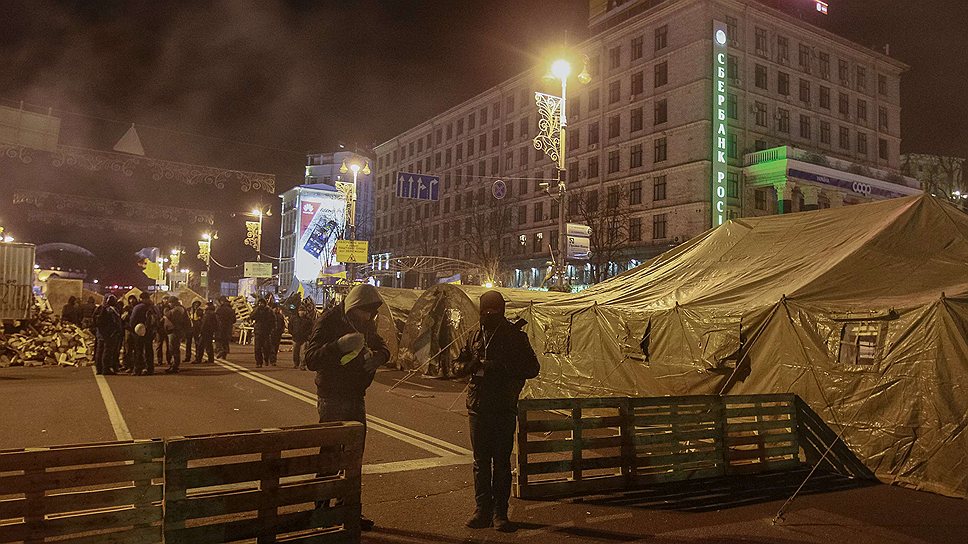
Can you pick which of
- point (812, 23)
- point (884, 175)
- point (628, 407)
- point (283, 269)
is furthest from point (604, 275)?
point (283, 269)

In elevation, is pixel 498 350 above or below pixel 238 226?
below

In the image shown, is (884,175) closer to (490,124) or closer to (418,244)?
(490,124)

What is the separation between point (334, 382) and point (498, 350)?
4.45 feet

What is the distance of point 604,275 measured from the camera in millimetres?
43844

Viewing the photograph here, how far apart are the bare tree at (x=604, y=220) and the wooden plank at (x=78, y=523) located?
1490 inches

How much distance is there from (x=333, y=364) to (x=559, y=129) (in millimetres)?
14065

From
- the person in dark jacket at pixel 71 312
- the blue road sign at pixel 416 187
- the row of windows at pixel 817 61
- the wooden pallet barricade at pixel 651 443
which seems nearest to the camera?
the wooden pallet barricade at pixel 651 443

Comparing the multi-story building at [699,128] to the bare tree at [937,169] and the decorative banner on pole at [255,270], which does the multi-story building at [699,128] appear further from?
the decorative banner on pole at [255,270]

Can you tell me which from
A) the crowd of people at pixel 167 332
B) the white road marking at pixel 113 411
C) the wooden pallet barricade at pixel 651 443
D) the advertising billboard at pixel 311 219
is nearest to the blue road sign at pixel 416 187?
the crowd of people at pixel 167 332


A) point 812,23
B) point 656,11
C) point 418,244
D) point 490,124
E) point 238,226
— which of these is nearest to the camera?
point 238,226

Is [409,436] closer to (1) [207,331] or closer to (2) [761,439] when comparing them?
(2) [761,439]

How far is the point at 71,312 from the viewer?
23.5 metres

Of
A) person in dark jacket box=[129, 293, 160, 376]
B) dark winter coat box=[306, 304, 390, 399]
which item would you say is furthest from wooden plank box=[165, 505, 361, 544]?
person in dark jacket box=[129, 293, 160, 376]

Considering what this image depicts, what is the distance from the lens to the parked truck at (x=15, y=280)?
60.4 ft
